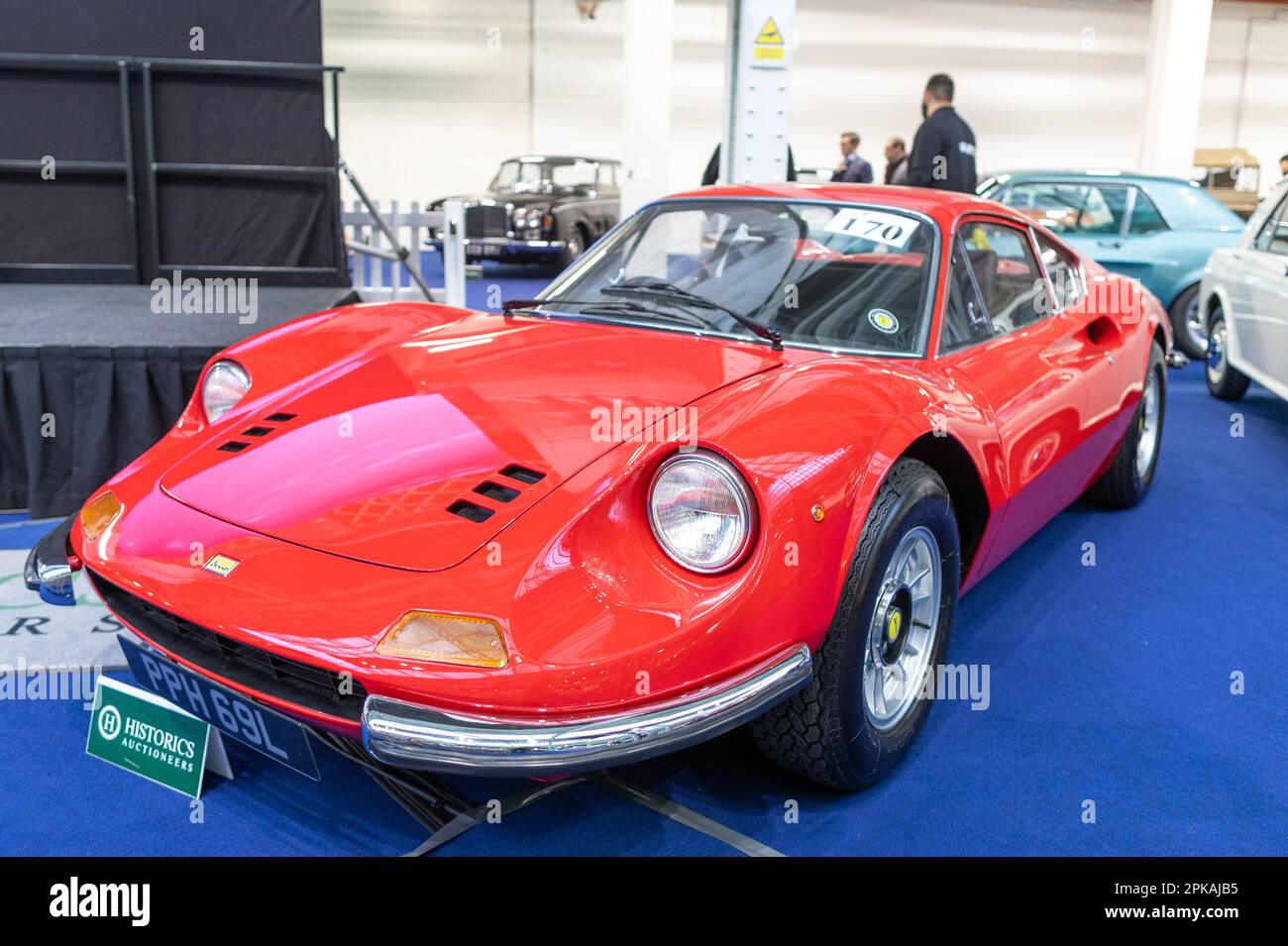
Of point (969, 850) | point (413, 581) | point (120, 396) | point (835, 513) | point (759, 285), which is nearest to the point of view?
point (413, 581)

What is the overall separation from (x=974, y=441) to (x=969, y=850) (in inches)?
32.4

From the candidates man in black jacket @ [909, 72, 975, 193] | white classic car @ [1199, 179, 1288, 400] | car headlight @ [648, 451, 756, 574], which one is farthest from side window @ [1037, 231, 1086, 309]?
man in black jacket @ [909, 72, 975, 193]

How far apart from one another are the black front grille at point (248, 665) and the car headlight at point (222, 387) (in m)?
0.70

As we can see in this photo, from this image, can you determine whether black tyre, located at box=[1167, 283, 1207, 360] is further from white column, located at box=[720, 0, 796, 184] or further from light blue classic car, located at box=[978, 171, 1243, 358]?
white column, located at box=[720, 0, 796, 184]

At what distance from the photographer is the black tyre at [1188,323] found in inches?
269

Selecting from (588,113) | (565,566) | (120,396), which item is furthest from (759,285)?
(588,113)

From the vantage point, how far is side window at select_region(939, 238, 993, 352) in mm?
2436

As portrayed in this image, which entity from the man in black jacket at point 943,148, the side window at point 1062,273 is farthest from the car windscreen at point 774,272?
the man in black jacket at point 943,148

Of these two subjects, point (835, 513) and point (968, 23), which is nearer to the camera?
point (835, 513)

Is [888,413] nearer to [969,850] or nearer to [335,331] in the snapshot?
[969,850]

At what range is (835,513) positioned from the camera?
1.73 m

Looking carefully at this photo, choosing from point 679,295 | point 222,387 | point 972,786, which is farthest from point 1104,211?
point 222,387

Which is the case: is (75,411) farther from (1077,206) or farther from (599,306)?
(1077,206)

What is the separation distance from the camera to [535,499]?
1.69 m
